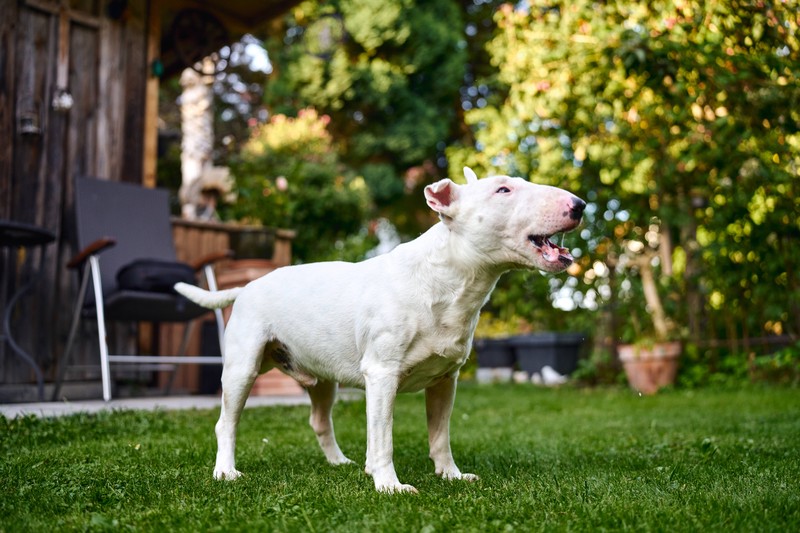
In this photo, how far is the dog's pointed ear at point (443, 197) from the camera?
2607 millimetres

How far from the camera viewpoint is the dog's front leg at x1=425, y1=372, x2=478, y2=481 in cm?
295

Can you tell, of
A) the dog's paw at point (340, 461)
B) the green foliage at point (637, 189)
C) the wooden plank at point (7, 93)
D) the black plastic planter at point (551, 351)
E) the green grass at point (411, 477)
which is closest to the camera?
the green grass at point (411, 477)

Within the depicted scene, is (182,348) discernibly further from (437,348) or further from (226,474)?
(437,348)

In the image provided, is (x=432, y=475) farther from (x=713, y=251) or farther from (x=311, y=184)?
(x=311, y=184)

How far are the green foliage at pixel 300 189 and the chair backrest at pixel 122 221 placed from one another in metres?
2.21

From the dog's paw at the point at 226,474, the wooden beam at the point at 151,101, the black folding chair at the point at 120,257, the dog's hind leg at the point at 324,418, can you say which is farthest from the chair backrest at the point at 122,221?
the dog's paw at the point at 226,474

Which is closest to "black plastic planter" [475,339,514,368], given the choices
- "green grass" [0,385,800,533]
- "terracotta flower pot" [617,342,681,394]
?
"terracotta flower pot" [617,342,681,394]

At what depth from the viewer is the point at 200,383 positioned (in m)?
6.87

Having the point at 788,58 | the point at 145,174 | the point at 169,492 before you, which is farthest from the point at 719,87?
the point at 145,174

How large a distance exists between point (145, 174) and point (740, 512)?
5771mm

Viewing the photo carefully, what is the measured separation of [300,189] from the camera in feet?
33.2

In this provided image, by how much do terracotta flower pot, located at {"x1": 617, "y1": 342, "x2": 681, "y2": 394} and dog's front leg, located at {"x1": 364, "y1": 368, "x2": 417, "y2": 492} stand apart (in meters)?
6.10

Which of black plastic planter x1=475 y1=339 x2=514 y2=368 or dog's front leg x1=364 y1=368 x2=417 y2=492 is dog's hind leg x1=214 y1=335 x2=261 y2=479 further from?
black plastic planter x1=475 y1=339 x2=514 y2=368

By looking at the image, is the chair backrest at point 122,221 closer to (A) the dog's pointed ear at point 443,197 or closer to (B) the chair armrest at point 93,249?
(B) the chair armrest at point 93,249
